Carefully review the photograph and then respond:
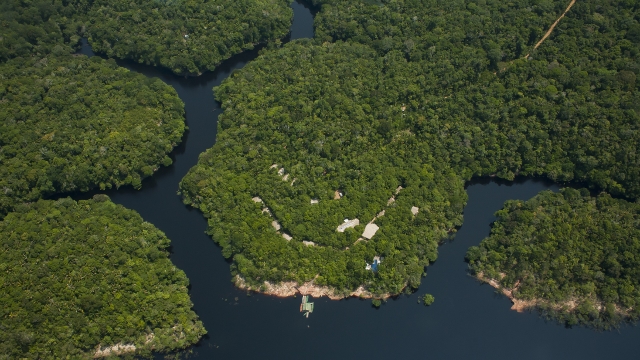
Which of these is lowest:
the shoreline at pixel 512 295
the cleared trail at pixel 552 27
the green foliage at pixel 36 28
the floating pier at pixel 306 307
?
the floating pier at pixel 306 307

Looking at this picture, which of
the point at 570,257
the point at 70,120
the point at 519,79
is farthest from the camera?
the point at 519,79

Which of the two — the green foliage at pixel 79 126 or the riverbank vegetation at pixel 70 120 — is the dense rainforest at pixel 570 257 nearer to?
the green foliage at pixel 79 126

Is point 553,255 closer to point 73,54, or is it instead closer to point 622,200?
point 622,200

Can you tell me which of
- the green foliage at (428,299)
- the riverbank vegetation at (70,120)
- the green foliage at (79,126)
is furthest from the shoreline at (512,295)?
the green foliage at (79,126)

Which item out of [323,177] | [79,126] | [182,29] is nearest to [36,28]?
[182,29]

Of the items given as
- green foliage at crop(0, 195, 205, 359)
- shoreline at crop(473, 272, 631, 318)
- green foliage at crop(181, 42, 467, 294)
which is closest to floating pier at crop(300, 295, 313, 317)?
green foliage at crop(181, 42, 467, 294)

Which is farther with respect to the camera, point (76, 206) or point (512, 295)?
point (76, 206)

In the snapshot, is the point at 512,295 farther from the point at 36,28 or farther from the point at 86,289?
the point at 36,28

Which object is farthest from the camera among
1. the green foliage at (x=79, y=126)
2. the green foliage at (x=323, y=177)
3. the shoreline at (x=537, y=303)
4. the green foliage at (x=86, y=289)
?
the green foliage at (x=79, y=126)
